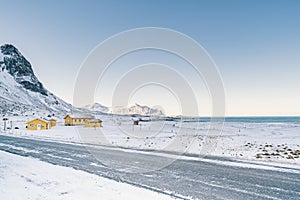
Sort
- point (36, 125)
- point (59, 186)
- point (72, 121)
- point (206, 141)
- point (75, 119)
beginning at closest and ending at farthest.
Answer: point (59, 186) → point (206, 141) → point (36, 125) → point (72, 121) → point (75, 119)

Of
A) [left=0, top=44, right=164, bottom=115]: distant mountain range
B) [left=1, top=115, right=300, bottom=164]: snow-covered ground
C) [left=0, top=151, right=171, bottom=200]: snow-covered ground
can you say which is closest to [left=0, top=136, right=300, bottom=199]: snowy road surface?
[left=0, top=151, right=171, bottom=200]: snow-covered ground

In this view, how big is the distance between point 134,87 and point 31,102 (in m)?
148

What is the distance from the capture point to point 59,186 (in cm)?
594

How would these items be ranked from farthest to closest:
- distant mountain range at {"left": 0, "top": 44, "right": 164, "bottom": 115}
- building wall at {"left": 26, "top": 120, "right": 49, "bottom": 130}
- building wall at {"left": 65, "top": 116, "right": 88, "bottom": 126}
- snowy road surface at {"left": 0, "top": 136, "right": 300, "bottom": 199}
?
distant mountain range at {"left": 0, "top": 44, "right": 164, "bottom": 115} < building wall at {"left": 65, "top": 116, "right": 88, "bottom": 126} < building wall at {"left": 26, "top": 120, "right": 49, "bottom": 130} < snowy road surface at {"left": 0, "top": 136, "right": 300, "bottom": 199}

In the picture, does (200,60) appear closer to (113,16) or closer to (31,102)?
(113,16)

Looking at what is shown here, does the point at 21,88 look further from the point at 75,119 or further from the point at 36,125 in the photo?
the point at 36,125

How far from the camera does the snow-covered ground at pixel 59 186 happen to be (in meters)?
5.19

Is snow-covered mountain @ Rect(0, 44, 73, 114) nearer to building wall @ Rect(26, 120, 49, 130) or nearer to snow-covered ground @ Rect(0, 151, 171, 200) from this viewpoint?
building wall @ Rect(26, 120, 49, 130)

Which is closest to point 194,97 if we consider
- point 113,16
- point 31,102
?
point 113,16

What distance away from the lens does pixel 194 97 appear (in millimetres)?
16828

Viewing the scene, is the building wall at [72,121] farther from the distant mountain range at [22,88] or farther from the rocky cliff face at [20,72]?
the rocky cliff face at [20,72]

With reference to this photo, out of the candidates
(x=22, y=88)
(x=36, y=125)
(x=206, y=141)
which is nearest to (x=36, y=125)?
(x=36, y=125)

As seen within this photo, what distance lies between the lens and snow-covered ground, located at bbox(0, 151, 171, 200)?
5.19 metres

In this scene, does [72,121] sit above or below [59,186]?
above
